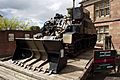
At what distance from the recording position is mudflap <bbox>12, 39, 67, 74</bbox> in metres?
7.32

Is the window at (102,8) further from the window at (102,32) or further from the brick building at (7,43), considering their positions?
the brick building at (7,43)

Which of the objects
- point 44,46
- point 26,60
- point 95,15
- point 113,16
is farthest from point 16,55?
point 95,15

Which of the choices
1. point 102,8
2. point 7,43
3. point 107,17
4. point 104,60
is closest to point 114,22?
point 107,17

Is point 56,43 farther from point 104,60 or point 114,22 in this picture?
A: point 114,22

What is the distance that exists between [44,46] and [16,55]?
230 cm

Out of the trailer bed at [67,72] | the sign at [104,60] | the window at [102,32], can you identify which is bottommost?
the trailer bed at [67,72]

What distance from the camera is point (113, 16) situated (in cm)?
1664

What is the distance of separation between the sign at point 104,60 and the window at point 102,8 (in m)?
11.0

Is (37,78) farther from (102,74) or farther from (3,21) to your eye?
(3,21)

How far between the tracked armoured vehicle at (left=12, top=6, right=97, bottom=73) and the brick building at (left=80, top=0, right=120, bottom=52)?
5234 millimetres

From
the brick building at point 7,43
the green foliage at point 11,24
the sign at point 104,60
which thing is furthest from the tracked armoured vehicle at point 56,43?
the green foliage at point 11,24

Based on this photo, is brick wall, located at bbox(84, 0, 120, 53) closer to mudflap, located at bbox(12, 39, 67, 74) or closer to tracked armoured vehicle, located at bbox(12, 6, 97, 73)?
tracked armoured vehicle, located at bbox(12, 6, 97, 73)

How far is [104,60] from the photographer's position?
23.6 ft

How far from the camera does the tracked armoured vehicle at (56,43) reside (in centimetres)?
760
